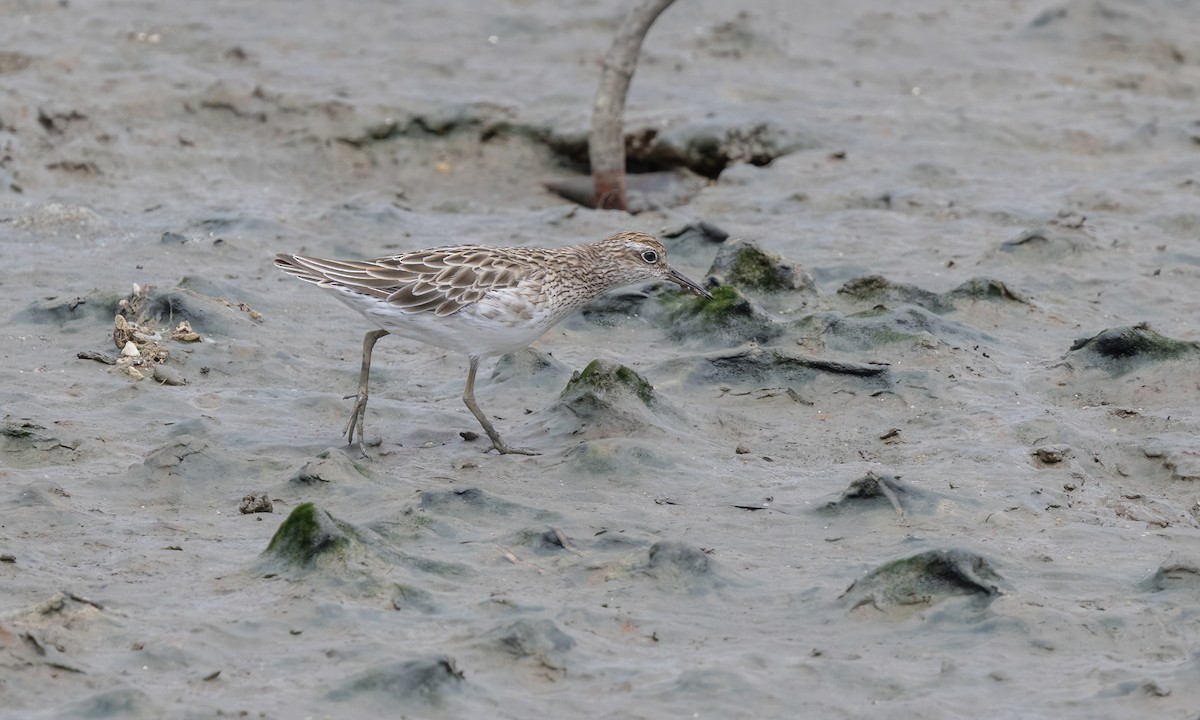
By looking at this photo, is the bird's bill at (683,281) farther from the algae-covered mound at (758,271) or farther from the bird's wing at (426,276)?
the bird's wing at (426,276)

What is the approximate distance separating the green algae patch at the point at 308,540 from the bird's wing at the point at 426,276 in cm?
194

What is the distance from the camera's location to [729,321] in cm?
984

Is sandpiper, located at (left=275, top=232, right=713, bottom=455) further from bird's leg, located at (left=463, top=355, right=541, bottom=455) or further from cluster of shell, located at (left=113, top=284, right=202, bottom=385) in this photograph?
cluster of shell, located at (left=113, top=284, right=202, bottom=385)

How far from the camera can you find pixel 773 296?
10.4m

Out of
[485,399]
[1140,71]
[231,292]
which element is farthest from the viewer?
[1140,71]

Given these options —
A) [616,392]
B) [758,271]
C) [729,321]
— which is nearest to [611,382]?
[616,392]

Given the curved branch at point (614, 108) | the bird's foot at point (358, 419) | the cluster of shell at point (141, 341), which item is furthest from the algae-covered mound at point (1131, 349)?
the cluster of shell at point (141, 341)

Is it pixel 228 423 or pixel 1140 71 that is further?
pixel 1140 71

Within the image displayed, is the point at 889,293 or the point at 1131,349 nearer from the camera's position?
the point at 1131,349

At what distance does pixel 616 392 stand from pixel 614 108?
16.4ft

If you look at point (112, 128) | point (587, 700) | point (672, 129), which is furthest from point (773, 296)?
A: point (112, 128)

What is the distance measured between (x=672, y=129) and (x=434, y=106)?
86.3 inches

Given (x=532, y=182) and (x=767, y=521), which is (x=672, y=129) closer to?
(x=532, y=182)

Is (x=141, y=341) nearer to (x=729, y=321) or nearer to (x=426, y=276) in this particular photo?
(x=426, y=276)
